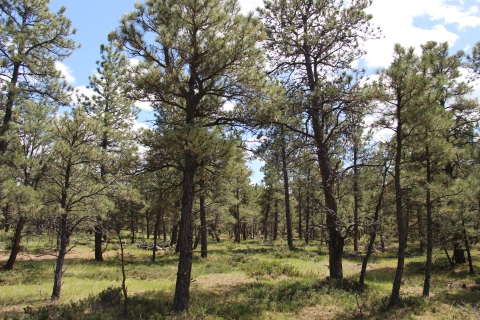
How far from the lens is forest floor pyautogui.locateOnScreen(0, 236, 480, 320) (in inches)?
348

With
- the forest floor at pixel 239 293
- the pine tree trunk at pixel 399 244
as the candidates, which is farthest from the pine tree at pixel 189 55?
the pine tree trunk at pixel 399 244

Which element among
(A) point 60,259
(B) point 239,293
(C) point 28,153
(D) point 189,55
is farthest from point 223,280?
(C) point 28,153

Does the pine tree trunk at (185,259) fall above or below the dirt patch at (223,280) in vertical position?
above

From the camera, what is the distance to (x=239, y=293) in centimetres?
1130

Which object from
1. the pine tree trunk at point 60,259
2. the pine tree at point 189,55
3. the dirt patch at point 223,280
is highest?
the pine tree at point 189,55

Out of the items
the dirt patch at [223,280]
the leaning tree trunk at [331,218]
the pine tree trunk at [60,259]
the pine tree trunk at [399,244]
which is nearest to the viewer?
the pine tree trunk at [399,244]

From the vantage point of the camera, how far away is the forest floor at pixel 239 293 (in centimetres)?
885

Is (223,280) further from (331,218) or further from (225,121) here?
(225,121)

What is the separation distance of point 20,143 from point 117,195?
503 cm

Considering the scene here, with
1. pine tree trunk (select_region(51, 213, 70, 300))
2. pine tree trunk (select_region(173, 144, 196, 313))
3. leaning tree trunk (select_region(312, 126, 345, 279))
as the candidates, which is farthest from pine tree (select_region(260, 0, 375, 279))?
pine tree trunk (select_region(51, 213, 70, 300))

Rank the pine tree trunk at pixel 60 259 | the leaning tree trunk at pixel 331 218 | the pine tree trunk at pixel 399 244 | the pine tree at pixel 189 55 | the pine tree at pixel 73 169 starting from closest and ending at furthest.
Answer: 1. the pine tree at pixel 189 55
2. the pine tree trunk at pixel 399 244
3. the pine tree trunk at pixel 60 259
4. the pine tree at pixel 73 169
5. the leaning tree trunk at pixel 331 218

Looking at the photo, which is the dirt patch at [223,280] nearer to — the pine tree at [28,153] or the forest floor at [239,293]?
the forest floor at [239,293]

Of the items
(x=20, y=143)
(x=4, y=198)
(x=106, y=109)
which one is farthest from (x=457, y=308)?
(x=106, y=109)

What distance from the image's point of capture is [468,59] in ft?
49.9
